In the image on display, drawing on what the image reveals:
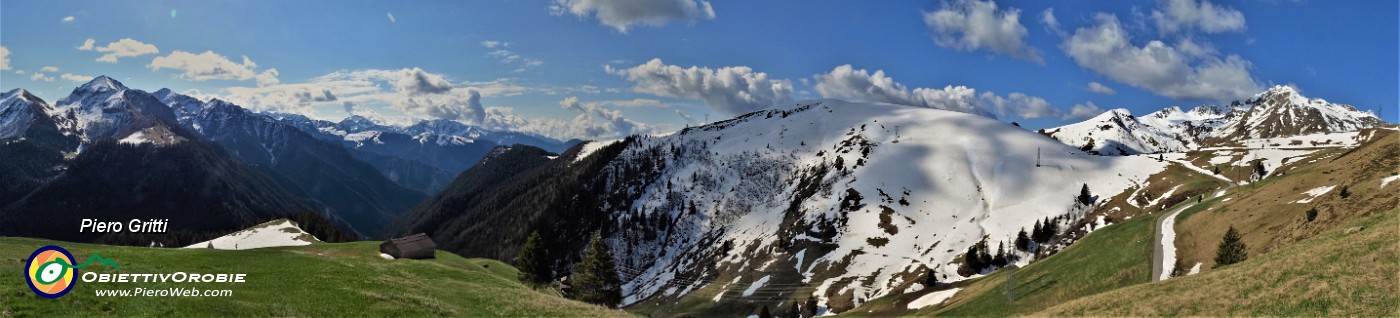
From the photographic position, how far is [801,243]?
603ft

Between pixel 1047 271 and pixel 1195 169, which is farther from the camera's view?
pixel 1195 169

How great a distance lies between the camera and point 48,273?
27.4 m

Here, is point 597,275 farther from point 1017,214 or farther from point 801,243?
point 1017,214

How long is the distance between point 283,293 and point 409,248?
196 ft

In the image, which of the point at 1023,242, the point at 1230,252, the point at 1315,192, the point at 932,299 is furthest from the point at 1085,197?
the point at 1230,252

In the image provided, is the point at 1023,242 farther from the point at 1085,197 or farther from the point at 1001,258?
the point at 1085,197

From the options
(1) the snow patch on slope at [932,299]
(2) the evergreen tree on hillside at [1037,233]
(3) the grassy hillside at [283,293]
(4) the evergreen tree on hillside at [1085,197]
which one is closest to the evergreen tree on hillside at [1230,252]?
(1) the snow patch on slope at [932,299]

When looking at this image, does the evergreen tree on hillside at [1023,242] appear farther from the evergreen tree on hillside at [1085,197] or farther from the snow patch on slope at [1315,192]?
the snow patch on slope at [1315,192]

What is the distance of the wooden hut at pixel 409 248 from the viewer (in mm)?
87250

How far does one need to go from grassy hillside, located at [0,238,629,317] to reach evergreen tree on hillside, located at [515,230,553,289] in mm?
30383

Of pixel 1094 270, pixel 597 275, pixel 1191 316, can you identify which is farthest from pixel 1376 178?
pixel 597 275

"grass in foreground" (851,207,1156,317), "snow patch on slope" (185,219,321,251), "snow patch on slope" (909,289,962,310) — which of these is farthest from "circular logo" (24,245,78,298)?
"snow patch on slope" (185,219,321,251)

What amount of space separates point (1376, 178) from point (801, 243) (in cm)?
12938

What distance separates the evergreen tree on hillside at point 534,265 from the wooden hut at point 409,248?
17.6 metres
